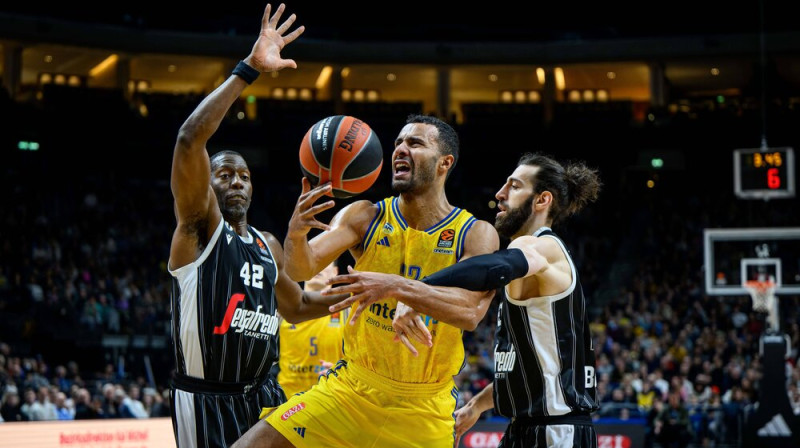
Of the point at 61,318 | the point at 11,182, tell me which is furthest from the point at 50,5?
the point at 61,318

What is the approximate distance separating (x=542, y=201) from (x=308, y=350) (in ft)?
12.2

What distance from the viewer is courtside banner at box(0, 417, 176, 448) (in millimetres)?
9586

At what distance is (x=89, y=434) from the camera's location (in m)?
10.3

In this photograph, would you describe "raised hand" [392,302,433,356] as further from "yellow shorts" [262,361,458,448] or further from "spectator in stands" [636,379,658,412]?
"spectator in stands" [636,379,658,412]

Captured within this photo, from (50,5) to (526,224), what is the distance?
27566 millimetres

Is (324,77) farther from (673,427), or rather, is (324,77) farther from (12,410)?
(12,410)

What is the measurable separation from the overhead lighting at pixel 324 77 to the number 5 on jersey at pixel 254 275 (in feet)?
90.9

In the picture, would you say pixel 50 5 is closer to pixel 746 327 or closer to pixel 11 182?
pixel 11 182

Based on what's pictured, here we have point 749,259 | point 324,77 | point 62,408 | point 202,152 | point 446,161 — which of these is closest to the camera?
point 202,152

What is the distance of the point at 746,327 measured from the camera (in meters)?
21.5

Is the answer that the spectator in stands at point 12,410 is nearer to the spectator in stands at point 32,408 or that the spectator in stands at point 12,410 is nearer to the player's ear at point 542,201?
the spectator in stands at point 32,408

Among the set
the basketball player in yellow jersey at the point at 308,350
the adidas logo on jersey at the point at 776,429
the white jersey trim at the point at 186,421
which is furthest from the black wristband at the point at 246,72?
the adidas logo on jersey at the point at 776,429

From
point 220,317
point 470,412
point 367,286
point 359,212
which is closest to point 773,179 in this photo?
point 470,412

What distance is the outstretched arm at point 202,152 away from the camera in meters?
5.12
